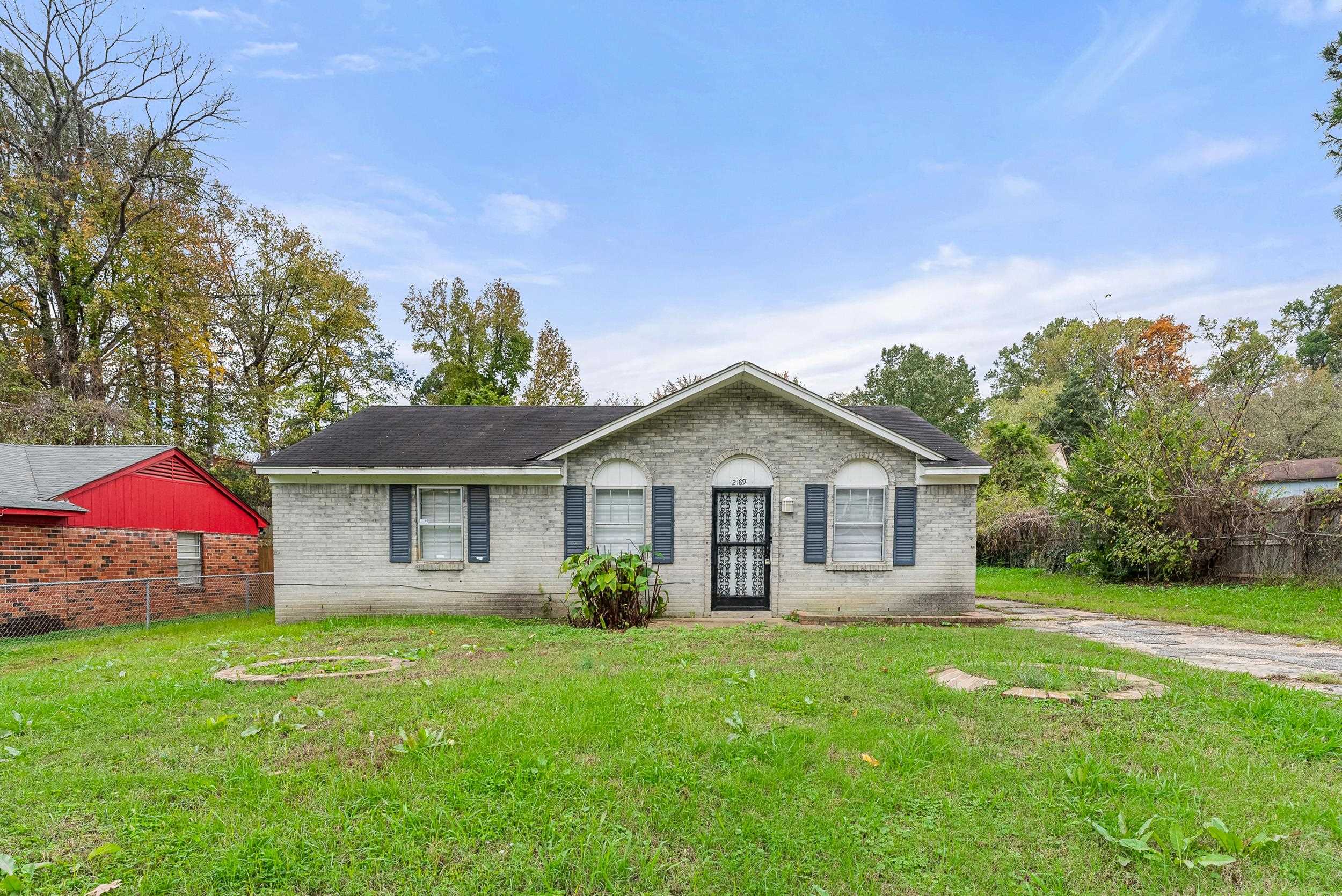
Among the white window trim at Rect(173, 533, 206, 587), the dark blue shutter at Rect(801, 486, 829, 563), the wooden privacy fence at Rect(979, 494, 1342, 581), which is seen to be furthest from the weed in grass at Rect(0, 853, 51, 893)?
the wooden privacy fence at Rect(979, 494, 1342, 581)

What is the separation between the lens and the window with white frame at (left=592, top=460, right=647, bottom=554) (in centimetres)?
1045

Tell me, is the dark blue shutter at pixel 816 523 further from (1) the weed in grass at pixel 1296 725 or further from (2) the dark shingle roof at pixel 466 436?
(1) the weed in grass at pixel 1296 725

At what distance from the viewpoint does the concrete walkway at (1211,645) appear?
571cm

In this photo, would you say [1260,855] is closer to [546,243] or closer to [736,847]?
[736,847]

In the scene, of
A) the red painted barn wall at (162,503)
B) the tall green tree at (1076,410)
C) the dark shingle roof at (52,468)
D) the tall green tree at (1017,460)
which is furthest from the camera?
the tall green tree at (1076,410)

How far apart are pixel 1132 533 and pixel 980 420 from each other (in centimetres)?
2538

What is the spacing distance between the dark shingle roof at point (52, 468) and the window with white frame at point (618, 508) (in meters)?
10.4

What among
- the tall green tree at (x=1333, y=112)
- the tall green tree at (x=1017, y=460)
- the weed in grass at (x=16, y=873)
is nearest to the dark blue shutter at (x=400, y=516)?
the weed in grass at (x=16, y=873)

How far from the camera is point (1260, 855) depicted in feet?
8.75

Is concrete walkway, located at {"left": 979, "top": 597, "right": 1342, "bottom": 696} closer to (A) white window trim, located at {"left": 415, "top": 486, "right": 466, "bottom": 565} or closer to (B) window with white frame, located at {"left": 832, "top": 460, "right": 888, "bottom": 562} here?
(B) window with white frame, located at {"left": 832, "top": 460, "right": 888, "bottom": 562}

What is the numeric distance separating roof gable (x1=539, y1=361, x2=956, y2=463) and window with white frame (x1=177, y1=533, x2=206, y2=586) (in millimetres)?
10710

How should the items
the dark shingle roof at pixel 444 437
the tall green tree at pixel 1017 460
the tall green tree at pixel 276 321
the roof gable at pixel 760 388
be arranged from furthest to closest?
the tall green tree at pixel 1017 460
the tall green tree at pixel 276 321
the dark shingle roof at pixel 444 437
the roof gable at pixel 760 388

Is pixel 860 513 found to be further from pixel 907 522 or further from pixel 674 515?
pixel 674 515

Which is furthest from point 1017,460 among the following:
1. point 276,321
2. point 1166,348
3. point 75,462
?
point 276,321
